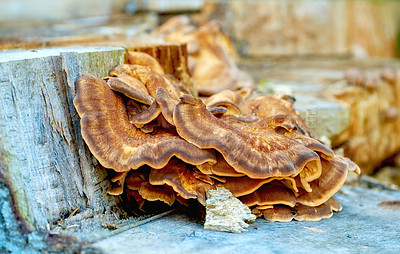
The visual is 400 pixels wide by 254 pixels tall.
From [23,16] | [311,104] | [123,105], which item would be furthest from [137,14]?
[123,105]

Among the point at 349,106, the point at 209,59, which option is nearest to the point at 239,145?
the point at 209,59

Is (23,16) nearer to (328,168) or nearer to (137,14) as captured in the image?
(137,14)

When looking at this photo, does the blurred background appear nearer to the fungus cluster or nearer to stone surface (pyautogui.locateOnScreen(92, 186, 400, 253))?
the fungus cluster

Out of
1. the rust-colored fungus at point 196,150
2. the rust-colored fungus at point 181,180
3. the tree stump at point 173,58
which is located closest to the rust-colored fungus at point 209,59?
the tree stump at point 173,58

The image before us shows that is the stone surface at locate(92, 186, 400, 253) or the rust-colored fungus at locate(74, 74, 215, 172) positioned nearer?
the stone surface at locate(92, 186, 400, 253)

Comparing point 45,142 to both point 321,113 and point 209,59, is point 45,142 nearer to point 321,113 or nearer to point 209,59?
point 209,59

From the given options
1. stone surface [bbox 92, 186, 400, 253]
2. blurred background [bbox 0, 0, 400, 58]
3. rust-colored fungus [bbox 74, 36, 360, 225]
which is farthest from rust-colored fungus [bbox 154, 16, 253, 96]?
blurred background [bbox 0, 0, 400, 58]
